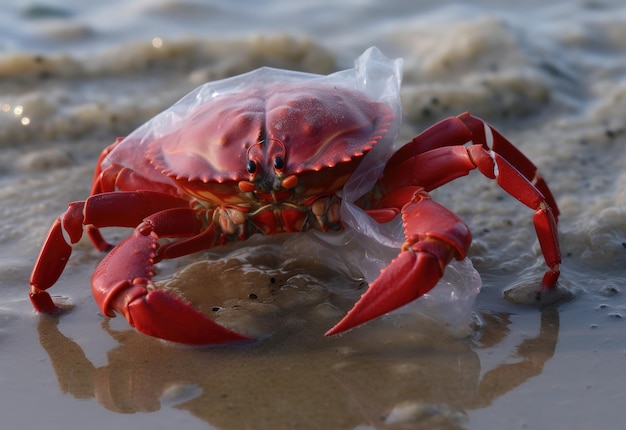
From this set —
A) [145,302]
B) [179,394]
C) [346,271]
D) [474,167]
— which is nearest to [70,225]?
[145,302]

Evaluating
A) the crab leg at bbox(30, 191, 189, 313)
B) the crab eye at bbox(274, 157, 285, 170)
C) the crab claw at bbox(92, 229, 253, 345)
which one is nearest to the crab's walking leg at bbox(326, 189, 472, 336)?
the crab claw at bbox(92, 229, 253, 345)

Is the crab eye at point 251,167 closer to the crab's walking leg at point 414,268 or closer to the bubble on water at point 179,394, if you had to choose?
the crab's walking leg at point 414,268

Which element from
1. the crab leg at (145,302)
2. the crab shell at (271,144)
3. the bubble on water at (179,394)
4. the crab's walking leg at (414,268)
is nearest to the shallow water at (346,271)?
the bubble on water at (179,394)

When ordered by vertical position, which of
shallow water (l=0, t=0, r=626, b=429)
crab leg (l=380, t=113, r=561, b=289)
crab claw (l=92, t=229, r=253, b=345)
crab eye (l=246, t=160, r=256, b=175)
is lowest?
shallow water (l=0, t=0, r=626, b=429)

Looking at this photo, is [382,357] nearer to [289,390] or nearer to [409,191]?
[289,390]

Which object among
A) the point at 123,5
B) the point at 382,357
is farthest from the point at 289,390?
the point at 123,5

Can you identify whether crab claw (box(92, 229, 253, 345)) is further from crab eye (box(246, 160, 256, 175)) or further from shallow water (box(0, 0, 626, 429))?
crab eye (box(246, 160, 256, 175))
